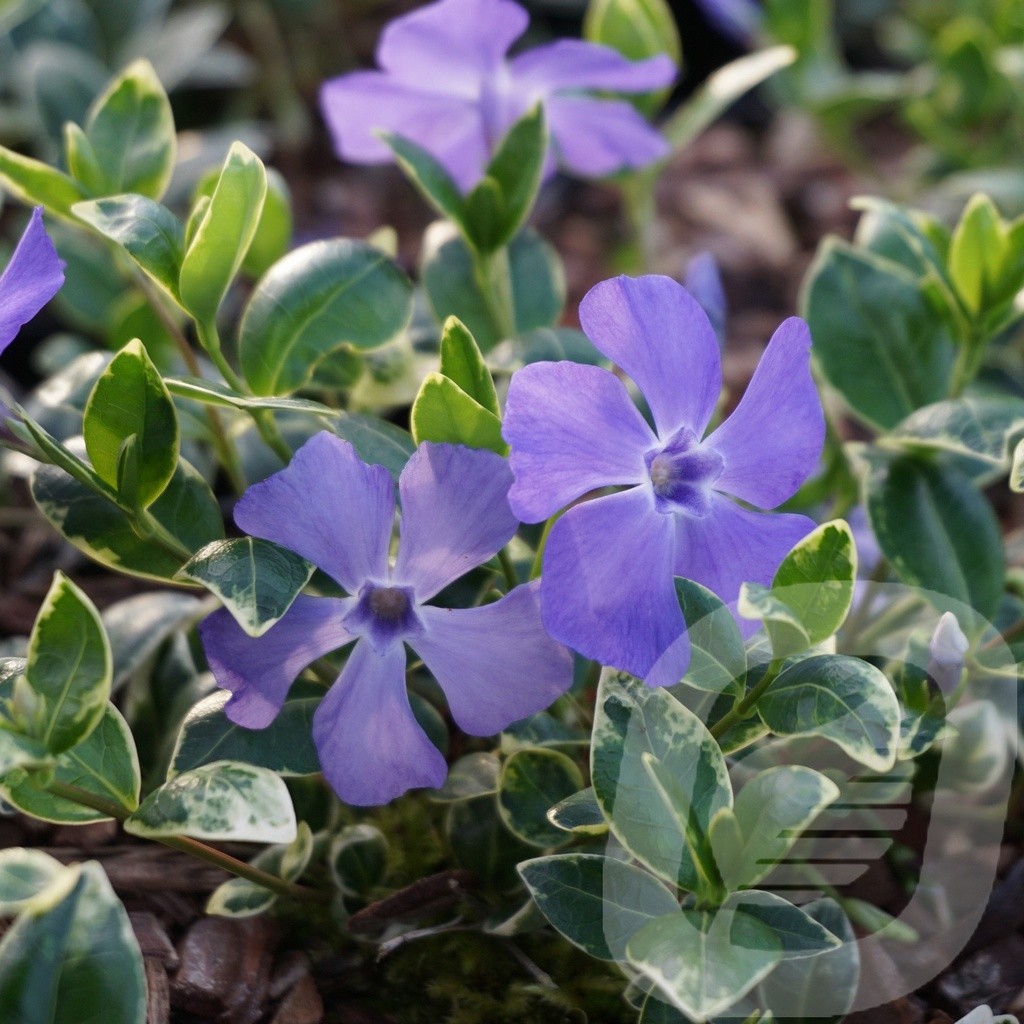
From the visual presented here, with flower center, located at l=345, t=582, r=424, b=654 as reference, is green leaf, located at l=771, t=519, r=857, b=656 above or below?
above

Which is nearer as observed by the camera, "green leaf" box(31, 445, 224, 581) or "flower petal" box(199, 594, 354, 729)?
"flower petal" box(199, 594, 354, 729)

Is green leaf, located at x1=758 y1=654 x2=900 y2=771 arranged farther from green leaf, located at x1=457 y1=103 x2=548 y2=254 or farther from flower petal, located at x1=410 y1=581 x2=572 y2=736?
green leaf, located at x1=457 y1=103 x2=548 y2=254

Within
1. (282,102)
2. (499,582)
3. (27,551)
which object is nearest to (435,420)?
(499,582)

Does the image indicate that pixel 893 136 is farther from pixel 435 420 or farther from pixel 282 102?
pixel 435 420

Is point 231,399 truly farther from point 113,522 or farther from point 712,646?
point 712,646

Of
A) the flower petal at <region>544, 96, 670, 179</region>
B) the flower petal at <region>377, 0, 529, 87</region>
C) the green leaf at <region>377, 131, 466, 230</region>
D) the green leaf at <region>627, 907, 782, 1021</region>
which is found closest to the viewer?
the green leaf at <region>627, 907, 782, 1021</region>

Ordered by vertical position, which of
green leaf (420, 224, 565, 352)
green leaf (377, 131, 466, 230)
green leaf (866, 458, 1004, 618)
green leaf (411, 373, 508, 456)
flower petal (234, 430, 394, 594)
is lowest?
green leaf (866, 458, 1004, 618)

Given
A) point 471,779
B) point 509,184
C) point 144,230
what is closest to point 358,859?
point 471,779

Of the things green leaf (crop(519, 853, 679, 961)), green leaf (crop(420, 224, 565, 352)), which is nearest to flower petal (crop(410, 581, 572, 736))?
green leaf (crop(519, 853, 679, 961))
